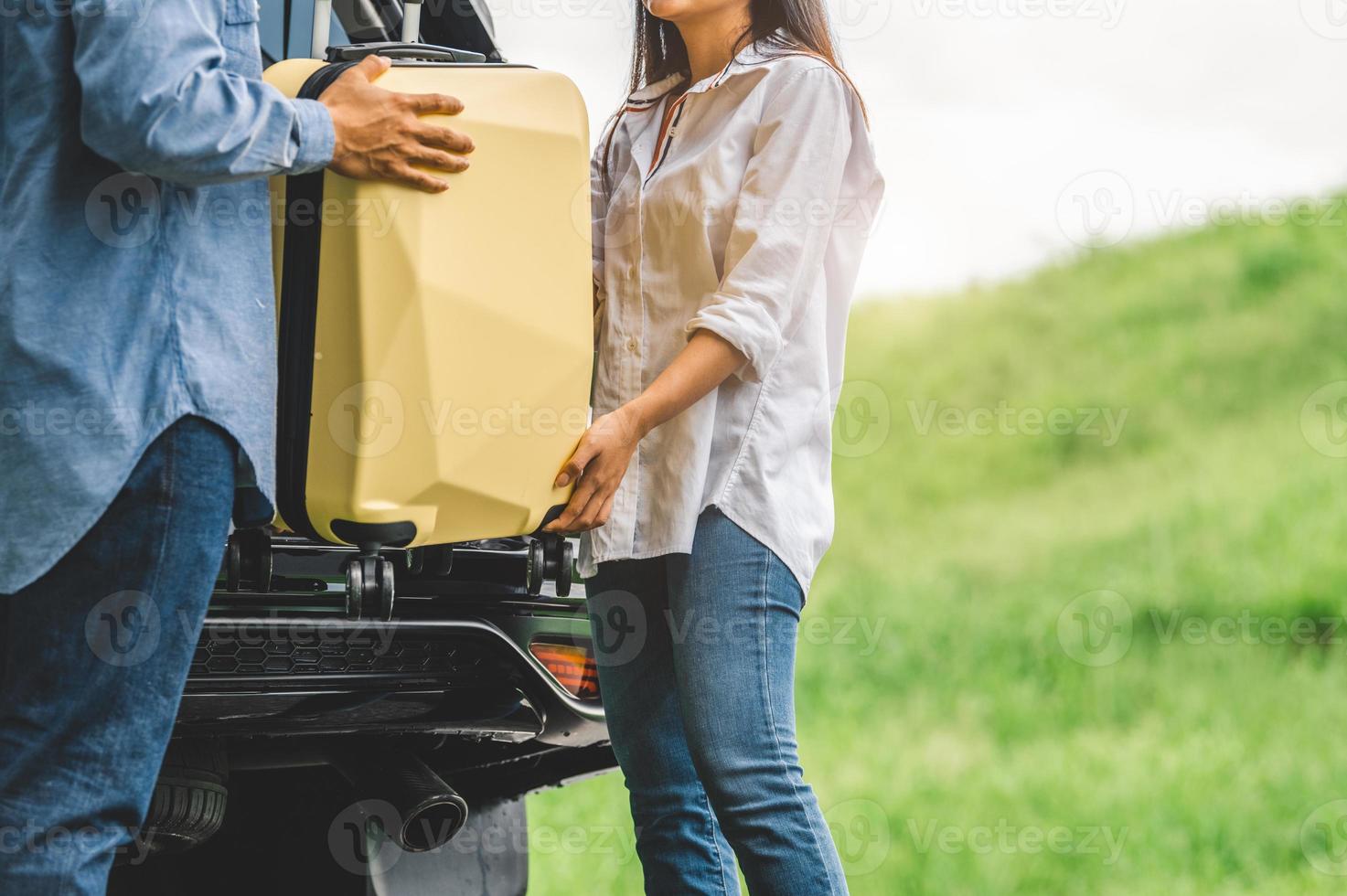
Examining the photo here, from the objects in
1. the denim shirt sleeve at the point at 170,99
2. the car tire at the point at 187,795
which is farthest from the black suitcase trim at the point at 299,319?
the car tire at the point at 187,795

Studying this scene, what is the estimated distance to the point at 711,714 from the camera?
1.39 m

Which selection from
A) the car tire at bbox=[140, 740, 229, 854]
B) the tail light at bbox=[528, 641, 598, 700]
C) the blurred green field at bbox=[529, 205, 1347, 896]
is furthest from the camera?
the blurred green field at bbox=[529, 205, 1347, 896]

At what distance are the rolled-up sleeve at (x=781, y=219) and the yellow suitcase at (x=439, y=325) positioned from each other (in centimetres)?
18

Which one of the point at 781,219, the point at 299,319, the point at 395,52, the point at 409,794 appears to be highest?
the point at 395,52

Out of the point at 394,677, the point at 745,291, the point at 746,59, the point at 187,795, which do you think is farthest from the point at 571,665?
the point at 746,59

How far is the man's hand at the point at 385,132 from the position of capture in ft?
3.95

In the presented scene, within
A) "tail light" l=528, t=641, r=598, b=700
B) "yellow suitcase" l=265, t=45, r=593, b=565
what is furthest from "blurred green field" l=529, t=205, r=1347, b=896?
"yellow suitcase" l=265, t=45, r=593, b=565

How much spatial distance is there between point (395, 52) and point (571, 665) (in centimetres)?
97

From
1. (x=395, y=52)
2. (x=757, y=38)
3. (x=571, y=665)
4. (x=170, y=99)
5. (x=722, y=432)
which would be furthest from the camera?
(x=571, y=665)

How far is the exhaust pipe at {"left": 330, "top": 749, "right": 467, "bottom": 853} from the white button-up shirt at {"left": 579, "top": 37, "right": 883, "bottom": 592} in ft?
1.47

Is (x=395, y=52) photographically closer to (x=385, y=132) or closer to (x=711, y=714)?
(x=385, y=132)

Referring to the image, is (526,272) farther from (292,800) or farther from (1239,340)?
(1239,340)

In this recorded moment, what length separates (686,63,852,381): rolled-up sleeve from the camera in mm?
1402

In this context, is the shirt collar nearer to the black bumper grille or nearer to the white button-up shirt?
the white button-up shirt
